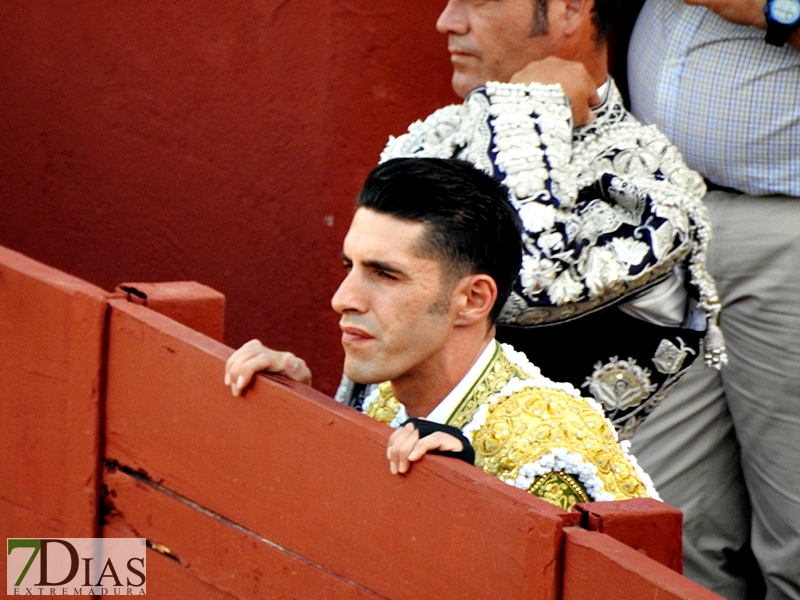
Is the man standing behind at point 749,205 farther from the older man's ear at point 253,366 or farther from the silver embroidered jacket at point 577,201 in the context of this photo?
the older man's ear at point 253,366

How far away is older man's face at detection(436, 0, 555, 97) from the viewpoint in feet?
10.8

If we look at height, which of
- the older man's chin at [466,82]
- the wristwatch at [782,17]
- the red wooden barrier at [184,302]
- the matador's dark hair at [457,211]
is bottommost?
the red wooden barrier at [184,302]

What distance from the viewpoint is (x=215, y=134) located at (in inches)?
166

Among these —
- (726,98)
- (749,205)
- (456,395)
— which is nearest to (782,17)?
(726,98)

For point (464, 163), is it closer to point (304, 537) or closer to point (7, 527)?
point (304, 537)

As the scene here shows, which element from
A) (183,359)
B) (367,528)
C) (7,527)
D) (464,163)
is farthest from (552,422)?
(7,527)

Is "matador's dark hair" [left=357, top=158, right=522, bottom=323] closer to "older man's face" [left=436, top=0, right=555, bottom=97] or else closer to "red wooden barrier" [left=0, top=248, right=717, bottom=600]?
"red wooden barrier" [left=0, top=248, right=717, bottom=600]

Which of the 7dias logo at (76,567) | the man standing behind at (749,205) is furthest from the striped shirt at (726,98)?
the 7dias logo at (76,567)

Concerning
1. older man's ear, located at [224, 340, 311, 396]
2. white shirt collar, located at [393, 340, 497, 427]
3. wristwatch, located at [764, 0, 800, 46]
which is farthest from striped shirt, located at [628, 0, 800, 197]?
older man's ear, located at [224, 340, 311, 396]

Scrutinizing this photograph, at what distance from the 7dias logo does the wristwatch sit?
6.51ft

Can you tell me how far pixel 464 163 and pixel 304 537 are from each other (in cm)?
79

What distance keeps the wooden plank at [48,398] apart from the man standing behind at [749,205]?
5.75 ft

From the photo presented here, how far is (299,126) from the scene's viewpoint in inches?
162

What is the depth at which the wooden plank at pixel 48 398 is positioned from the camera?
3113mm
